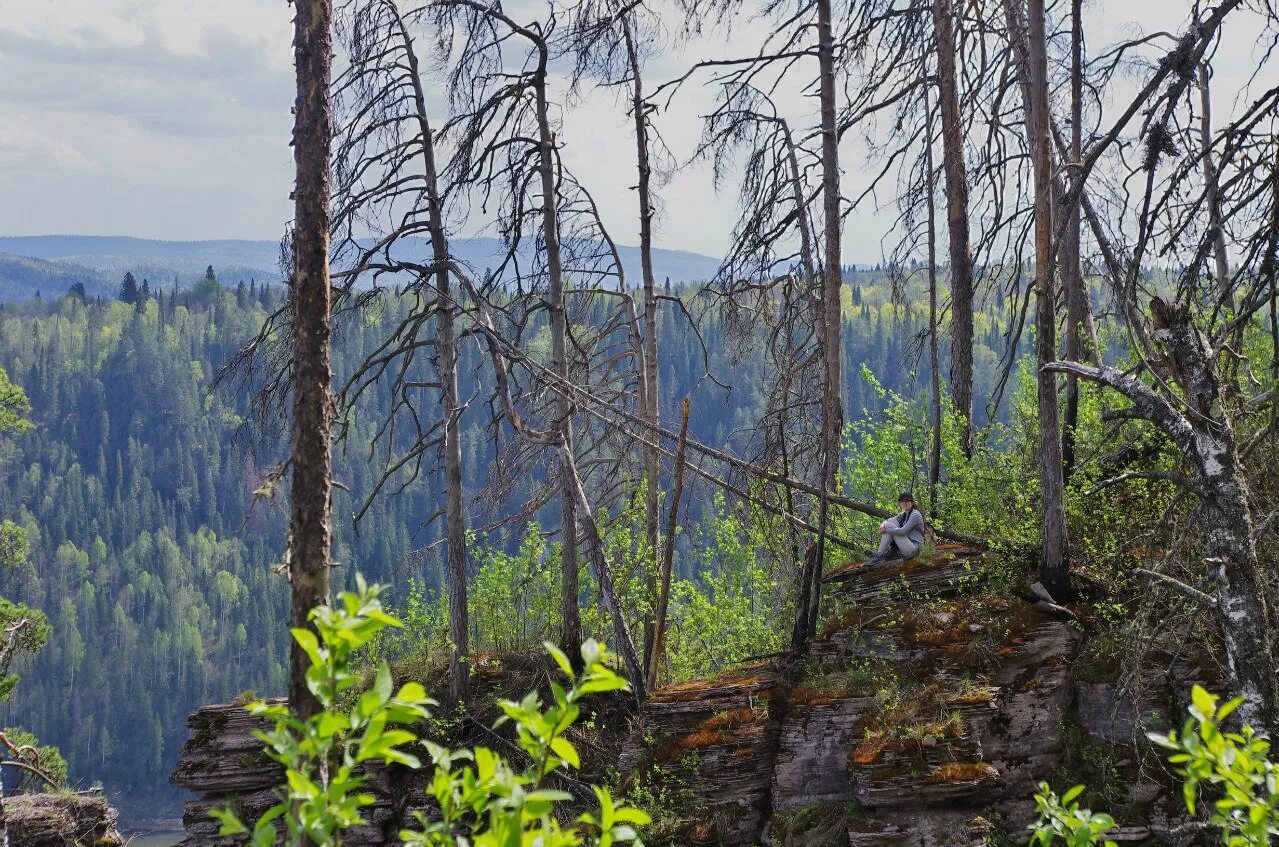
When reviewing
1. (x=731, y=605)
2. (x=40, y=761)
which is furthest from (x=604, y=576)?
(x=40, y=761)

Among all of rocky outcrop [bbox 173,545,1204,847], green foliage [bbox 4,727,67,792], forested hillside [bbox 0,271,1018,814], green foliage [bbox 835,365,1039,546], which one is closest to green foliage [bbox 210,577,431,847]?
rocky outcrop [bbox 173,545,1204,847]

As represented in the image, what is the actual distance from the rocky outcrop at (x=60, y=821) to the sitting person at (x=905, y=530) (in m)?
9.36

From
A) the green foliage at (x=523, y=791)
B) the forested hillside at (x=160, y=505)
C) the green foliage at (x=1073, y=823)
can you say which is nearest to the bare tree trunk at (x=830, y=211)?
the green foliage at (x=1073, y=823)

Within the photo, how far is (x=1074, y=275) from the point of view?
11406 millimetres

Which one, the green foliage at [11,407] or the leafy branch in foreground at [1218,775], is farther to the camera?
the green foliage at [11,407]

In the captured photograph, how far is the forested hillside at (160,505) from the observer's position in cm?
11500

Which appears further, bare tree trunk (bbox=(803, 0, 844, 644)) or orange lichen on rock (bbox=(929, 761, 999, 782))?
bare tree trunk (bbox=(803, 0, 844, 644))

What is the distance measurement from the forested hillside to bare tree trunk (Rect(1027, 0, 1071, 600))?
245 feet

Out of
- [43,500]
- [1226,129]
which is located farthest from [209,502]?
[1226,129]

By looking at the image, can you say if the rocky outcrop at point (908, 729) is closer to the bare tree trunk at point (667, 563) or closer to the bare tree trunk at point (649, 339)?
the bare tree trunk at point (667, 563)

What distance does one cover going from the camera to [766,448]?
42.6 feet

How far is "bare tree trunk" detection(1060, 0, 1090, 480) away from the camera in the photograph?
10.9m

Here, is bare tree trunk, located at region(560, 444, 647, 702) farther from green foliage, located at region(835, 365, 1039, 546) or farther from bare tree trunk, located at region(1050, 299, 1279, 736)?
bare tree trunk, located at region(1050, 299, 1279, 736)

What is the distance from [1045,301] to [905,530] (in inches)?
102
